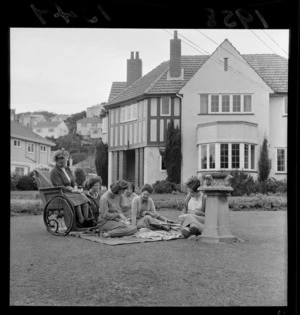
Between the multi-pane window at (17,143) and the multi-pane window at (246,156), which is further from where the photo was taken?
the multi-pane window at (246,156)

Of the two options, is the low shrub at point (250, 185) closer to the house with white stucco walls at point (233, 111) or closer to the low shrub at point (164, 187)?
the house with white stucco walls at point (233, 111)

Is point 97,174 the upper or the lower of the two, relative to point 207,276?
upper

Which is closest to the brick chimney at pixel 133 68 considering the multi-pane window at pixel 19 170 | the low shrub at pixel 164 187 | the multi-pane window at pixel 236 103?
the multi-pane window at pixel 236 103

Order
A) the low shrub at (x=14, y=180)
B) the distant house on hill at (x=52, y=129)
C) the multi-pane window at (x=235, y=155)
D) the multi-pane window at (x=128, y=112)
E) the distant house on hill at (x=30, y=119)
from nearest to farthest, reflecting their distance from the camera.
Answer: the distant house on hill at (x=30, y=119) → the low shrub at (x=14, y=180) → the distant house on hill at (x=52, y=129) → the multi-pane window at (x=235, y=155) → the multi-pane window at (x=128, y=112)

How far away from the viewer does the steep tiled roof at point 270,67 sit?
486cm

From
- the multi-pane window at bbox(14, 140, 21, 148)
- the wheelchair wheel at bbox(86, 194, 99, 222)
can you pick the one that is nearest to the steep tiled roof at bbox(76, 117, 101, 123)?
Answer: the multi-pane window at bbox(14, 140, 21, 148)

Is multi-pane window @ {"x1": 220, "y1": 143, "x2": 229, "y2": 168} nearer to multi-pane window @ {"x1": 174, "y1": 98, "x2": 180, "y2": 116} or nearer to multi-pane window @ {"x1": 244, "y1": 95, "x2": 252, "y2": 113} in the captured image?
multi-pane window @ {"x1": 244, "y1": 95, "x2": 252, "y2": 113}

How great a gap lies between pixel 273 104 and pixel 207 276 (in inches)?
61.8

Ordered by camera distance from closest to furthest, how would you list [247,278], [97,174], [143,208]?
[247,278] < [97,174] < [143,208]

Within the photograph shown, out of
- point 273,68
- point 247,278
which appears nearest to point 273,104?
point 273,68

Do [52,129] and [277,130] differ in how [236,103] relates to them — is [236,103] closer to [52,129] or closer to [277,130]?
[277,130]

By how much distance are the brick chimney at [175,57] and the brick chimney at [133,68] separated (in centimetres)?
31
